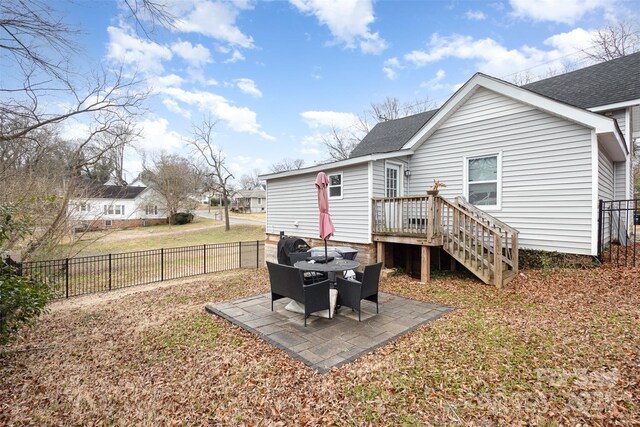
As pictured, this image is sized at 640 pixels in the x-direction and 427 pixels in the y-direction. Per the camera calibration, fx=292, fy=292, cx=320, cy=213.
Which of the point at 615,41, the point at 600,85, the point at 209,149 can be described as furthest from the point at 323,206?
the point at 209,149

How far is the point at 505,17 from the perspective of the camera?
35.6 feet

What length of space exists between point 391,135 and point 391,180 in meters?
4.45

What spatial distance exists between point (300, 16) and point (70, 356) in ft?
37.1

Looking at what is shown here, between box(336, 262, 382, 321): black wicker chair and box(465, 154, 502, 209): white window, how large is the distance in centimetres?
520

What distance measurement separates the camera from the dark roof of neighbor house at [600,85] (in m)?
8.06

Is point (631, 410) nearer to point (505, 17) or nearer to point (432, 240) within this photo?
point (432, 240)

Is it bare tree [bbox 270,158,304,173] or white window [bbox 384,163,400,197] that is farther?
bare tree [bbox 270,158,304,173]

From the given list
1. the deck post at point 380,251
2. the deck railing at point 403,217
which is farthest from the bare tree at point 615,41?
the deck post at point 380,251

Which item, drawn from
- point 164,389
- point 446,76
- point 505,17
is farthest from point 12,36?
point 446,76

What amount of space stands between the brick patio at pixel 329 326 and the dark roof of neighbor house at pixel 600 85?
7117 millimetres

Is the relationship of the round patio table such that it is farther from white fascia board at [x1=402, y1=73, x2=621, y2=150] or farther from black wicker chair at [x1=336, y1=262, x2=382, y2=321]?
white fascia board at [x1=402, y1=73, x2=621, y2=150]

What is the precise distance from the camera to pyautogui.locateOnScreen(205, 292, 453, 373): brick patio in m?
3.88

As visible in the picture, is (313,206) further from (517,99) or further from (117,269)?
(117,269)

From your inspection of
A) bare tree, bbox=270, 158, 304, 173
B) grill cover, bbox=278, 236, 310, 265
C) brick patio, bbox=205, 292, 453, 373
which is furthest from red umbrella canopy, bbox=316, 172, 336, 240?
bare tree, bbox=270, 158, 304, 173
